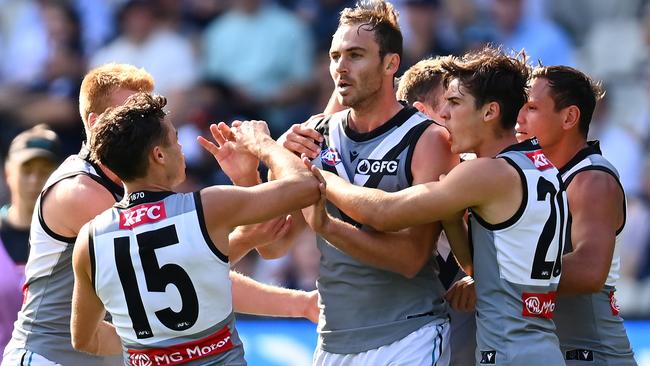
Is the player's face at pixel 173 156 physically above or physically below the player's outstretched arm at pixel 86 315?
above

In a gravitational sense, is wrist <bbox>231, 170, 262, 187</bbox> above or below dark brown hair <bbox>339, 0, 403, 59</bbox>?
below

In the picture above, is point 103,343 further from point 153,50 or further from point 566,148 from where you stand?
point 153,50

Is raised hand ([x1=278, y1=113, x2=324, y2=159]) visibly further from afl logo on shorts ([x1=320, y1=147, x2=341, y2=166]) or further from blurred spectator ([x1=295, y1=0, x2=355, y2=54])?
blurred spectator ([x1=295, y1=0, x2=355, y2=54])

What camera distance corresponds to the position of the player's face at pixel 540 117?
561 cm

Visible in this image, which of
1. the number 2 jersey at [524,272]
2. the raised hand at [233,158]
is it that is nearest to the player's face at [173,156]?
the raised hand at [233,158]

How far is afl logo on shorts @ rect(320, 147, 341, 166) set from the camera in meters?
5.38

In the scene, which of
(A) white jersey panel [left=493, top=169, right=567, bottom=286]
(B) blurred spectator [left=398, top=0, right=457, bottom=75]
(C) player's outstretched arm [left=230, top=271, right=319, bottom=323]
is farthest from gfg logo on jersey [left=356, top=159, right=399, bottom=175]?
(B) blurred spectator [left=398, top=0, right=457, bottom=75]

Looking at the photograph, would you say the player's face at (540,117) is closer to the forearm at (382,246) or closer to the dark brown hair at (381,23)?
the dark brown hair at (381,23)

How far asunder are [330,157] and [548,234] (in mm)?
1138

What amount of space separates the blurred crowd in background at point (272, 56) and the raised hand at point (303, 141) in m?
5.07

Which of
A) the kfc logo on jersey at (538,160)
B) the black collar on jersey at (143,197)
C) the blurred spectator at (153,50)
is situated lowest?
the black collar on jersey at (143,197)

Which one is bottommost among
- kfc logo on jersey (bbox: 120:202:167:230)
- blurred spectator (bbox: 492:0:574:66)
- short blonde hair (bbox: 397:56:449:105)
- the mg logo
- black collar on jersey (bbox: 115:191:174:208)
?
the mg logo

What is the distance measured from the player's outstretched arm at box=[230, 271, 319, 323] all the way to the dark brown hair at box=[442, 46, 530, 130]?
1401 mm

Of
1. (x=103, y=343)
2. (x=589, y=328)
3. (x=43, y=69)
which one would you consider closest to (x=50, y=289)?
(x=103, y=343)
